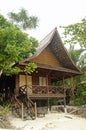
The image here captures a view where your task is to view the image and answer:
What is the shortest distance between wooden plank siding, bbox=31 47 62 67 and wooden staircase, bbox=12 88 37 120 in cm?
306

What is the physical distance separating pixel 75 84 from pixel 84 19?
12240 mm

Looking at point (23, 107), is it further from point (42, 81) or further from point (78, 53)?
point (78, 53)

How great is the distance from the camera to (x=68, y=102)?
81.5 ft

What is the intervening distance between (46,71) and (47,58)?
4.48ft

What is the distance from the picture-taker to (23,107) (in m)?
16.4

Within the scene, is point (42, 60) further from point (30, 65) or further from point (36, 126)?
point (36, 126)

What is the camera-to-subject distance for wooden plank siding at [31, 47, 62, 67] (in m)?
19.3

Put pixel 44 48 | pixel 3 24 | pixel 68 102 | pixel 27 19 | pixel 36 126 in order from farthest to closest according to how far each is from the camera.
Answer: pixel 27 19
pixel 68 102
pixel 44 48
pixel 3 24
pixel 36 126

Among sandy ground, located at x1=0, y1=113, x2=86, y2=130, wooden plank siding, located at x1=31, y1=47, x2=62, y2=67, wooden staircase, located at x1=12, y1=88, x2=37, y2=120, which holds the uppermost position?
wooden plank siding, located at x1=31, y1=47, x2=62, y2=67

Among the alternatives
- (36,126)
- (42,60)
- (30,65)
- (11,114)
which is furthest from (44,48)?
(36,126)

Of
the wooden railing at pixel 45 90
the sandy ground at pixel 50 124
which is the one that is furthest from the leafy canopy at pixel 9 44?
the sandy ground at pixel 50 124

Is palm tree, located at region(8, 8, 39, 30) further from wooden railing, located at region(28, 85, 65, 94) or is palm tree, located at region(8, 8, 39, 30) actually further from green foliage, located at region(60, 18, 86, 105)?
wooden railing, located at region(28, 85, 65, 94)

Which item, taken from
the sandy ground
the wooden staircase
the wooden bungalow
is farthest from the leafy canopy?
the sandy ground

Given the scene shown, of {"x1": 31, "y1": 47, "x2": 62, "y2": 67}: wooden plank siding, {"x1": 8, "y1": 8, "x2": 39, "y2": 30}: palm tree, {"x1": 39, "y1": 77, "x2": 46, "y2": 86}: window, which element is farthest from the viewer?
{"x1": 8, "y1": 8, "x2": 39, "y2": 30}: palm tree
